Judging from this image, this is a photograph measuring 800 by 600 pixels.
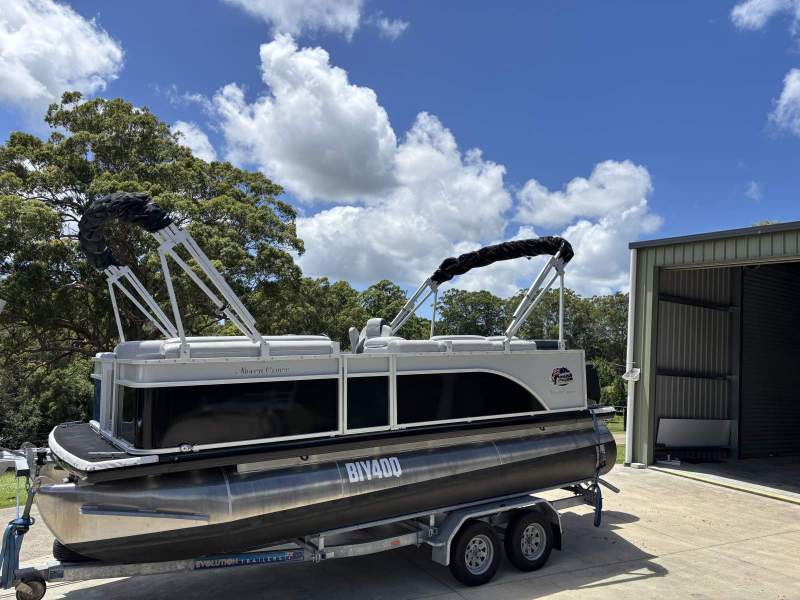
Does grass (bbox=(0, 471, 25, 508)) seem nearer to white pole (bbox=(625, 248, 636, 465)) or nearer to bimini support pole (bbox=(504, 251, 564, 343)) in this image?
bimini support pole (bbox=(504, 251, 564, 343))

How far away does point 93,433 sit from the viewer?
269 inches

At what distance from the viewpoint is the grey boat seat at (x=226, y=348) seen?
5605 millimetres

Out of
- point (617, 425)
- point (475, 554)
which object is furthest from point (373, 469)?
point (617, 425)

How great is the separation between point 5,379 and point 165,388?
946 inches

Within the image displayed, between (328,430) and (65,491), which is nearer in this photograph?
(65,491)

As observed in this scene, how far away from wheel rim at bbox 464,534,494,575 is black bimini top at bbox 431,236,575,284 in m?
3.87

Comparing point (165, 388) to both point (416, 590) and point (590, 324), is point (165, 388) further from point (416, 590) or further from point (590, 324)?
point (590, 324)

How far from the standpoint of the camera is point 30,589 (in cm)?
516

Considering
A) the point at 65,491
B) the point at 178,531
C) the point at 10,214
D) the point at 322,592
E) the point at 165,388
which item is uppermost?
the point at 10,214

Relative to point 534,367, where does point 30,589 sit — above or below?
below

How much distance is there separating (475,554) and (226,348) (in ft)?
12.1

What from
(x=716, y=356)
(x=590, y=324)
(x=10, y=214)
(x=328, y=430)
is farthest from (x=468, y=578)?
(x=590, y=324)

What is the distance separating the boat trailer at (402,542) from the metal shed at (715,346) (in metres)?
6.50

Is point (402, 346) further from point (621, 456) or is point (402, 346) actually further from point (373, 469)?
point (621, 456)
